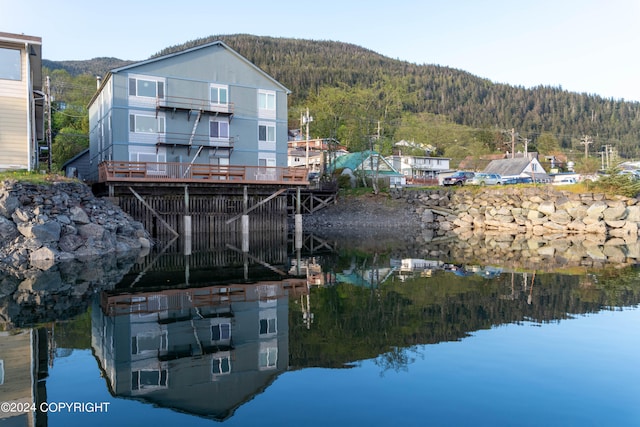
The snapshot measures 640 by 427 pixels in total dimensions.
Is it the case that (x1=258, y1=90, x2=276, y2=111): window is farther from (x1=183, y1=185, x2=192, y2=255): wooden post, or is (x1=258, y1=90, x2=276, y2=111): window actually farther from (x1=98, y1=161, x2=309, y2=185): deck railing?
(x1=183, y1=185, x2=192, y2=255): wooden post

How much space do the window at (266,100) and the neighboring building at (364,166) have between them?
674 inches

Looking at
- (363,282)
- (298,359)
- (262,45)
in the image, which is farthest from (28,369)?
(262,45)

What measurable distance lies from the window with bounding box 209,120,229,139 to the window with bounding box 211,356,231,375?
30701mm

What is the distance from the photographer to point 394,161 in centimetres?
8181

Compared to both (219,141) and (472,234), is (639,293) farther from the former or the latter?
(219,141)

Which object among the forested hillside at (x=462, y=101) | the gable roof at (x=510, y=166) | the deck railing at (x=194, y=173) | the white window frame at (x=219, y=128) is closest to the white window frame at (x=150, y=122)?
the deck railing at (x=194, y=173)

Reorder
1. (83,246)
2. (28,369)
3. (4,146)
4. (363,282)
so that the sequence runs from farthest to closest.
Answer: (4,146), (83,246), (363,282), (28,369)

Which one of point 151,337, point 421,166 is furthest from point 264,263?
point 421,166

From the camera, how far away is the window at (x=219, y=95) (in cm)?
3919

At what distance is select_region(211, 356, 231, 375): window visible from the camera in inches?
382

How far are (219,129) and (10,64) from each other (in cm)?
1505

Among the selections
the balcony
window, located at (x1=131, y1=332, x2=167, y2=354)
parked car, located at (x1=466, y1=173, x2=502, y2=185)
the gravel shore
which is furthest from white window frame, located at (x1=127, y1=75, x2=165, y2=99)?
parked car, located at (x1=466, y1=173, x2=502, y2=185)

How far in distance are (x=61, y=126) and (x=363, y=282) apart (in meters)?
61.4

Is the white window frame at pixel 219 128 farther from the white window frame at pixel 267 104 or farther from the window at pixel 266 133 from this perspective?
the white window frame at pixel 267 104
